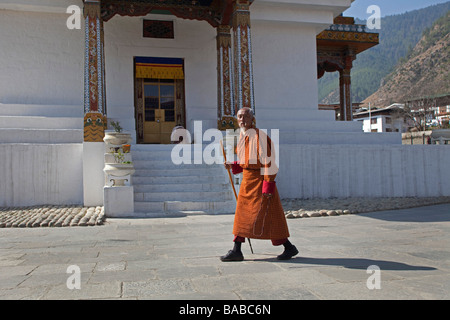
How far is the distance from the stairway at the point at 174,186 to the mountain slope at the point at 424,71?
64670 millimetres

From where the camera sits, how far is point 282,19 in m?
13.6

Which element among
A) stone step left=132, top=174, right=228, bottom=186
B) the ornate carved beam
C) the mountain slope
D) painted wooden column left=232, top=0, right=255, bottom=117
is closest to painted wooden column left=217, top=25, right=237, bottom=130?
the ornate carved beam

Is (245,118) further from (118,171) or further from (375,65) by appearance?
(375,65)

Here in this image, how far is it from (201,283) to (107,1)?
990 cm

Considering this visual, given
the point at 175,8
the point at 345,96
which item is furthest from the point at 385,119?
the point at 175,8

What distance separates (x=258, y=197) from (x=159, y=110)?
9.75 m

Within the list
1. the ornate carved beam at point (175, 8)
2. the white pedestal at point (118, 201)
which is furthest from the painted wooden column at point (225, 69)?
the white pedestal at point (118, 201)

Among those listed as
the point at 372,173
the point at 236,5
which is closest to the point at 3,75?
the point at 236,5

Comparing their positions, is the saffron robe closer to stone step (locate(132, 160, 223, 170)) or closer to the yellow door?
stone step (locate(132, 160, 223, 170))

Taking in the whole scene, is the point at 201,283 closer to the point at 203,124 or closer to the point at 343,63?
the point at 203,124

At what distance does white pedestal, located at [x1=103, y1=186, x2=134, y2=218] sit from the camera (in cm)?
804

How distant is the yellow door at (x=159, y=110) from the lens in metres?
13.6

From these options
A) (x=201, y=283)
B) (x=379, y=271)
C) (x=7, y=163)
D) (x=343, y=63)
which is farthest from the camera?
(x=343, y=63)
